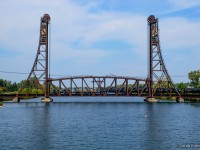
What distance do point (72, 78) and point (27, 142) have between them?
5017 inches

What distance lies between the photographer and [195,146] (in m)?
53.3

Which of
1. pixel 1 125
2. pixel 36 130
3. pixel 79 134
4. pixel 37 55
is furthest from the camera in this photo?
pixel 37 55

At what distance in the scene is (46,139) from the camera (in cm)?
6016

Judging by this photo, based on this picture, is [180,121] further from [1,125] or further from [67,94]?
[67,94]

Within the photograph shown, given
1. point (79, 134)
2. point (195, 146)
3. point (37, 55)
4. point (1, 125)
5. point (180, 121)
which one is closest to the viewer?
point (195, 146)

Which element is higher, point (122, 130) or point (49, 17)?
point (49, 17)

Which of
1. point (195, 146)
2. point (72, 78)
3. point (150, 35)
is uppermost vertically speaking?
point (150, 35)

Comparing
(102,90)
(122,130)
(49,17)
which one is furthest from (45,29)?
(122,130)

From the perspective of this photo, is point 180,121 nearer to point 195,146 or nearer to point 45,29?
point 195,146

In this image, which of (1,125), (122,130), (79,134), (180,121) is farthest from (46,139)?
(180,121)

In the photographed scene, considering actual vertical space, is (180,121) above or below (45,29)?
below

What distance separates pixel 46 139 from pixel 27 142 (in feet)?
12.3

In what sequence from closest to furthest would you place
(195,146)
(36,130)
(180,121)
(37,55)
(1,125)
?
1. (195,146)
2. (36,130)
3. (1,125)
4. (180,121)
5. (37,55)

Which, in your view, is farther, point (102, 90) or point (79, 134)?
point (102, 90)
